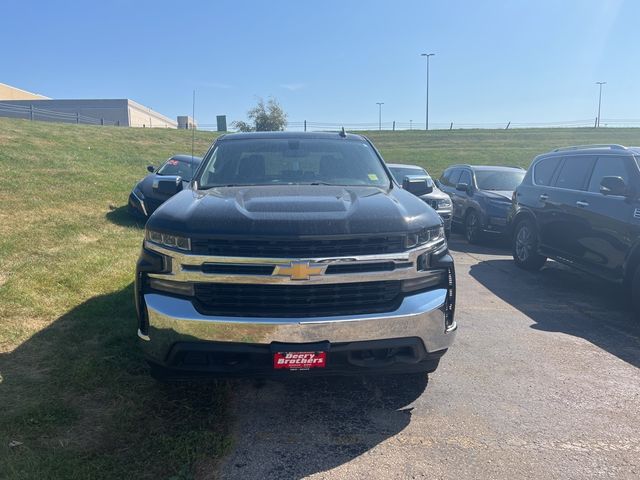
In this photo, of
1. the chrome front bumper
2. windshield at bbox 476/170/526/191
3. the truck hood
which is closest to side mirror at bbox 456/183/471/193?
windshield at bbox 476/170/526/191

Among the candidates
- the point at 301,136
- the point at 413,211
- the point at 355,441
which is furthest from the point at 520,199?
the point at 355,441

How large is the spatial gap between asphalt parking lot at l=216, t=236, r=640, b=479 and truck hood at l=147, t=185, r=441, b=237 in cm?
126

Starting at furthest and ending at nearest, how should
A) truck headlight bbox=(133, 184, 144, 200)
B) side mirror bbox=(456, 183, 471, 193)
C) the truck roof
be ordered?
side mirror bbox=(456, 183, 471, 193) < truck headlight bbox=(133, 184, 144, 200) < the truck roof

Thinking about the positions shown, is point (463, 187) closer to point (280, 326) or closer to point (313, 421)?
point (313, 421)

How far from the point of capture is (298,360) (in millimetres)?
2969

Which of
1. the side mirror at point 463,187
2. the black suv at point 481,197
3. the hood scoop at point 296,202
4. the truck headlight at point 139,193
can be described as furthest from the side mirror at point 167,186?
the side mirror at point 463,187

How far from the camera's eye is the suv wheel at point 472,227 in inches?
414

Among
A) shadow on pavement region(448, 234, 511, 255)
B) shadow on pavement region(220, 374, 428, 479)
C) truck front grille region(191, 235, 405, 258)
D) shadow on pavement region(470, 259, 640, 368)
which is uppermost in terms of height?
truck front grille region(191, 235, 405, 258)

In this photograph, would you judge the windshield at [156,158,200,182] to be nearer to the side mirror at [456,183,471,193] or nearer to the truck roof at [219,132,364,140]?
the side mirror at [456,183,471,193]

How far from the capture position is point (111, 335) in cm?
448

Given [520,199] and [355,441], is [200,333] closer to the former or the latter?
[355,441]

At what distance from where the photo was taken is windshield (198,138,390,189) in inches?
172

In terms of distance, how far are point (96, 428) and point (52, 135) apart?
68.3ft

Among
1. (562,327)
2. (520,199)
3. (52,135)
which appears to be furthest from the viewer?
(52,135)
